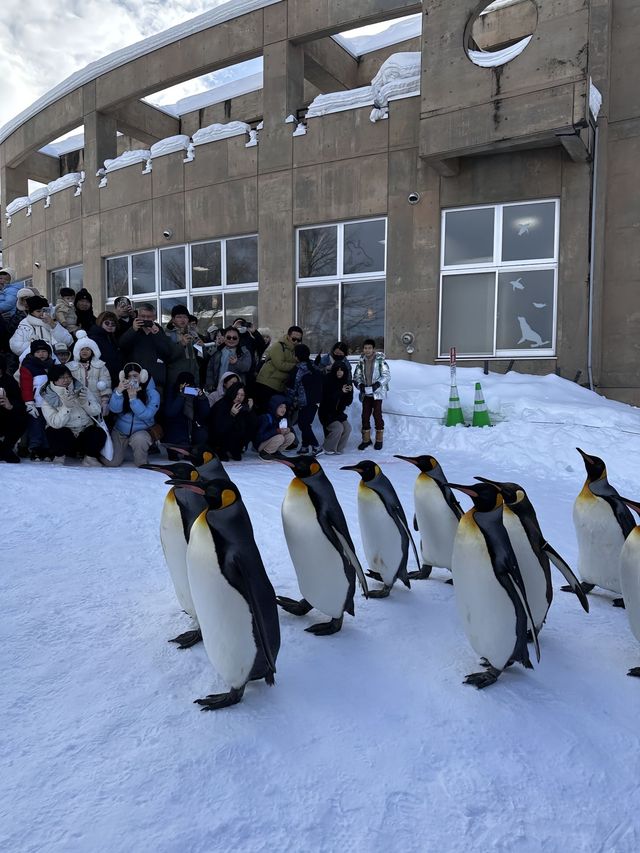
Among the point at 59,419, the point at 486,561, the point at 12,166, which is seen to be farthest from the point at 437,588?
the point at 12,166

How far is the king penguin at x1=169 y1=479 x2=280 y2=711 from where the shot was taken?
6.22 feet

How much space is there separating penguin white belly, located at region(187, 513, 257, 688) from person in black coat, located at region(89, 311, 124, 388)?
4.25 metres

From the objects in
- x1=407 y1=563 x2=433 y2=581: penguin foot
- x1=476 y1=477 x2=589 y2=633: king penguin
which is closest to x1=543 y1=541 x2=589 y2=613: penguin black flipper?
x1=476 y1=477 x2=589 y2=633: king penguin

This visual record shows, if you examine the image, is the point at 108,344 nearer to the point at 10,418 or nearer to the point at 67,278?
the point at 10,418

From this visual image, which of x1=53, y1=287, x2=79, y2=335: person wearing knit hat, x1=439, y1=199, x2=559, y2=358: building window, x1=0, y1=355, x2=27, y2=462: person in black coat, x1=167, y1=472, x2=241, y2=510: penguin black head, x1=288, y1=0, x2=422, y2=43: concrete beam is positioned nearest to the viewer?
x1=167, y1=472, x2=241, y2=510: penguin black head

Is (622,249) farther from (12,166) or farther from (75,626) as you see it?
(12,166)

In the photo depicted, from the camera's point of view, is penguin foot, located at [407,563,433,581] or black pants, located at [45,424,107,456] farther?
black pants, located at [45,424,107,456]

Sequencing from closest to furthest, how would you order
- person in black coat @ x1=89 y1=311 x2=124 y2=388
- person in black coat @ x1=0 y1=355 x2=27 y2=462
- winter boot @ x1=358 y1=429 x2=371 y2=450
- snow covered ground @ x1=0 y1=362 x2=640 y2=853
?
snow covered ground @ x1=0 y1=362 x2=640 y2=853 < person in black coat @ x1=0 y1=355 x2=27 y2=462 < person in black coat @ x1=89 y1=311 x2=124 y2=388 < winter boot @ x1=358 y1=429 x2=371 y2=450

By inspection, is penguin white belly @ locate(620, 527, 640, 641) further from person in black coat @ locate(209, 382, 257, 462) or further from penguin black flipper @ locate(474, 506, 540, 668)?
person in black coat @ locate(209, 382, 257, 462)

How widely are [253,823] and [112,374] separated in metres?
5.04

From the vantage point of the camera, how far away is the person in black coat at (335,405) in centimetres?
707

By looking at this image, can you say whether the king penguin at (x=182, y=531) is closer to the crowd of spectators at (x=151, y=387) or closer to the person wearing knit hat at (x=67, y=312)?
the crowd of spectators at (x=151, y=387)

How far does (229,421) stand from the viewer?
607cm

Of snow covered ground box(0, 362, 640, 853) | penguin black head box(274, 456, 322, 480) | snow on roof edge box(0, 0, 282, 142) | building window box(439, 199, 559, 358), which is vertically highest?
snow on roof edge box(0, 0, 282, 142)
